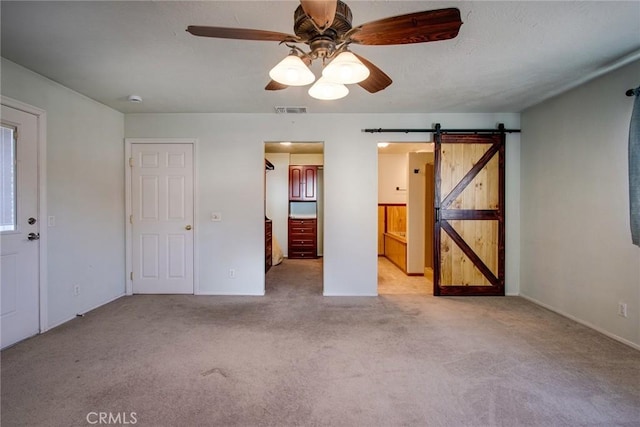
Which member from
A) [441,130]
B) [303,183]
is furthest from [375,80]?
[303,183]

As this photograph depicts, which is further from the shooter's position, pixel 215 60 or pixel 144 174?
pixel 144 174

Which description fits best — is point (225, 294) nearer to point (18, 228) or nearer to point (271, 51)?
point (18, 228)

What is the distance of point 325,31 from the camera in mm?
1551

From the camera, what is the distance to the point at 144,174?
4141 mm

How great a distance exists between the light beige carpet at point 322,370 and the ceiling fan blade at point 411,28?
2104mm

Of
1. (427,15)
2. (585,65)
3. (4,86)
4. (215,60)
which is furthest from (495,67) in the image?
(4,86)

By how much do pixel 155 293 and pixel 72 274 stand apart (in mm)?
1061

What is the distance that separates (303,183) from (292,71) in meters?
5.44

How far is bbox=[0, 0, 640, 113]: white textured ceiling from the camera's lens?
1.91 meters

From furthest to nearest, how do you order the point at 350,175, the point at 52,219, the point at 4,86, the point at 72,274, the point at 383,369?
the point at 350,175 < the point at 72,274 < the point at 52,219 < the point at 4,86 < the point at 383,369

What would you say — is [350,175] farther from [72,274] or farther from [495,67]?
[72,274]

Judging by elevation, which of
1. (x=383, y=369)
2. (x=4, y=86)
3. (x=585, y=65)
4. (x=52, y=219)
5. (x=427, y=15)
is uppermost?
(x=585, y=65)

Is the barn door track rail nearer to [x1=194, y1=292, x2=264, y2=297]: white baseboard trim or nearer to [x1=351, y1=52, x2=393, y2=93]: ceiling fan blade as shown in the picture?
[x1=351, y1=52, x2=393, y2=93]: ceiling fan blade

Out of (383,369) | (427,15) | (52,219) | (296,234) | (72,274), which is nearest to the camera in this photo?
(427,15)
